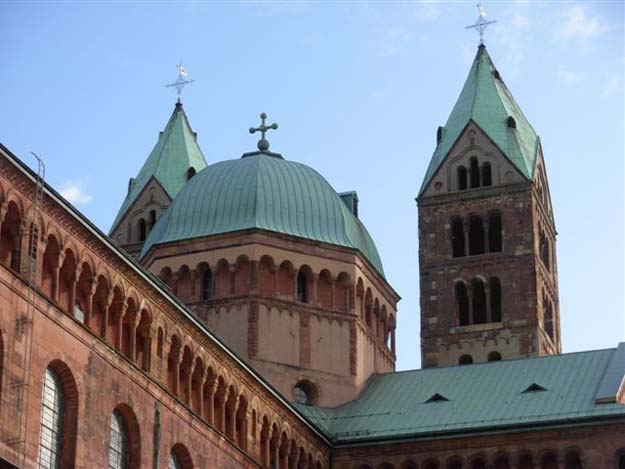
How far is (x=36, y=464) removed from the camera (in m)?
42.4

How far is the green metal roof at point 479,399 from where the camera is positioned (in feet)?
208

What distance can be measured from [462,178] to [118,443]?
45.0m

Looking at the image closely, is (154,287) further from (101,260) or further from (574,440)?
(574,440)

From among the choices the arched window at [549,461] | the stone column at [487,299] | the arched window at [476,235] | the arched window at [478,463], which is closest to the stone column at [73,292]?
the arched window at [478,463]

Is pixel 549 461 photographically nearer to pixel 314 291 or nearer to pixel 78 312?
pixel 314 291

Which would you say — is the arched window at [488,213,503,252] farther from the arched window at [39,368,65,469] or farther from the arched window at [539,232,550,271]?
the arched window at [39,368,65,469]

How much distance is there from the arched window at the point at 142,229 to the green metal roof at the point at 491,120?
15240 millimetres

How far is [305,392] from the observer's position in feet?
225

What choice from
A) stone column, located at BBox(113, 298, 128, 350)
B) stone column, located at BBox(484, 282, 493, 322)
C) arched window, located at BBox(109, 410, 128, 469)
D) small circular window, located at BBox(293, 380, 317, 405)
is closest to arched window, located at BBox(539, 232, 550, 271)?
stone column, located at BBox(484, 282, 493, 322)

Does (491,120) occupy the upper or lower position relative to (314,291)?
upper

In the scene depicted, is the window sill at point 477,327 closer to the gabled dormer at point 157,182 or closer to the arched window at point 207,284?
the gabled dormer at point 157,182

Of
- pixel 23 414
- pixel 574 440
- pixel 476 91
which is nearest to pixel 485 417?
pixel 574 440

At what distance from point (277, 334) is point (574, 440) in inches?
525

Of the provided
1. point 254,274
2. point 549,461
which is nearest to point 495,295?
point 254,274
